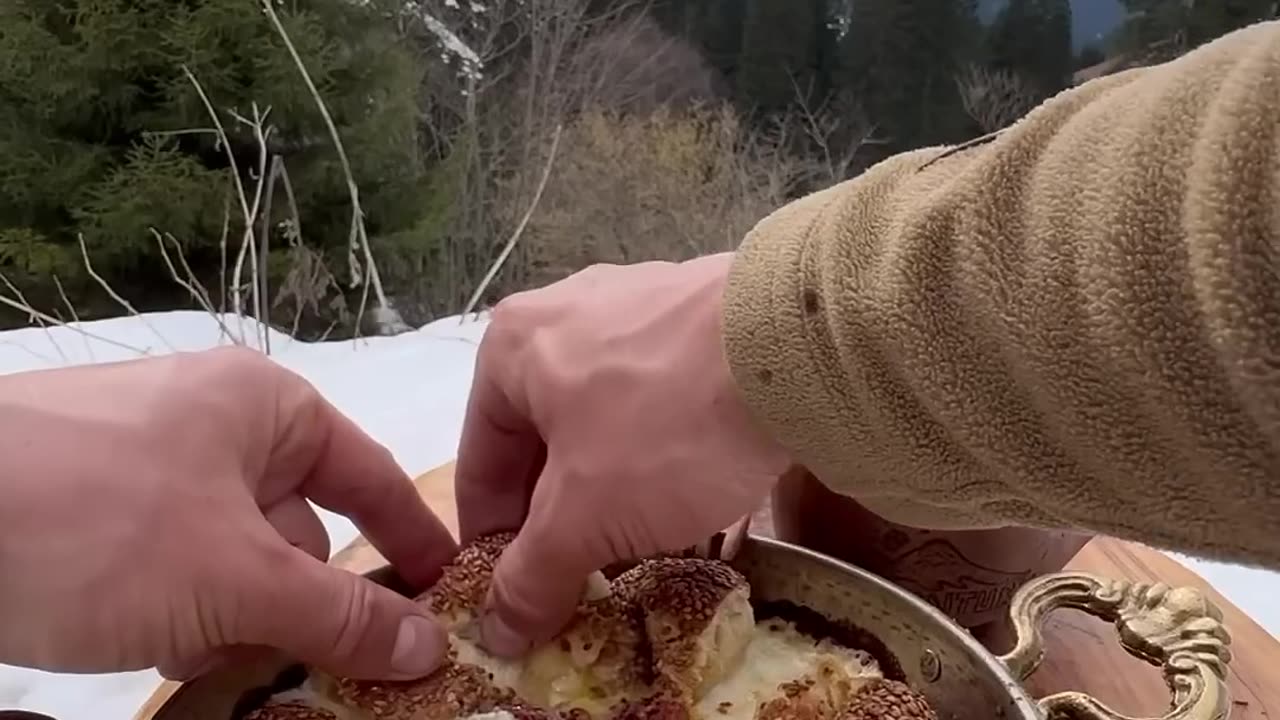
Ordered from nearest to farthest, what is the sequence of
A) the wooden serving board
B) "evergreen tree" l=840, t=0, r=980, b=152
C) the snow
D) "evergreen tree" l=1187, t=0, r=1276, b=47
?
the wooden serving board < the snow < "evergreen tree" l=1187, t=0, r=1276, b=47 < "evergreen tree" l=840, t=0, r=980, b=152

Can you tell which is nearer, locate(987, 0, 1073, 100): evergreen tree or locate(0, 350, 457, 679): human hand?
locate(0, 350, 457, 679): human hand

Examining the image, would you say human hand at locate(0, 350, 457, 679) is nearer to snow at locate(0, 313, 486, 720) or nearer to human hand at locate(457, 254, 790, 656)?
human hand at locate(457, 254, 790, 656)

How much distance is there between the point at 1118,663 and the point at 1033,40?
1.33 m

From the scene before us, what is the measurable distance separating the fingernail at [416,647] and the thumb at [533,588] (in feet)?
0.11

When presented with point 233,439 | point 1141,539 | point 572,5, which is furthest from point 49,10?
point 1141,539

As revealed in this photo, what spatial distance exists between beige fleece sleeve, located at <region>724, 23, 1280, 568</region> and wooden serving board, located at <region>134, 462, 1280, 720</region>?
0.37m

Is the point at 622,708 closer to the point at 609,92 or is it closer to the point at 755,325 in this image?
the point at 755,325

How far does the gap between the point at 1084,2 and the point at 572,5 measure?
1.01m

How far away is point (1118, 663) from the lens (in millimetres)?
865

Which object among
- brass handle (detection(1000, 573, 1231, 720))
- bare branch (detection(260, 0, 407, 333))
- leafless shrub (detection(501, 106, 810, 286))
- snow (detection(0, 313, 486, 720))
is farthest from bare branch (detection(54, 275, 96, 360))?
brass handle (detection(1000, 573, 1231, 720))

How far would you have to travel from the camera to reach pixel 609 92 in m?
2.52

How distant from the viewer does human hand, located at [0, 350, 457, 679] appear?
1.73 feet

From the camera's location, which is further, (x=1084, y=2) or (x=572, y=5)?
(x=572, y=5)

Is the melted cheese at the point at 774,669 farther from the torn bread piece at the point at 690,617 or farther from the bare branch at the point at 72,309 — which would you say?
the bare branch at the point at 72,309
